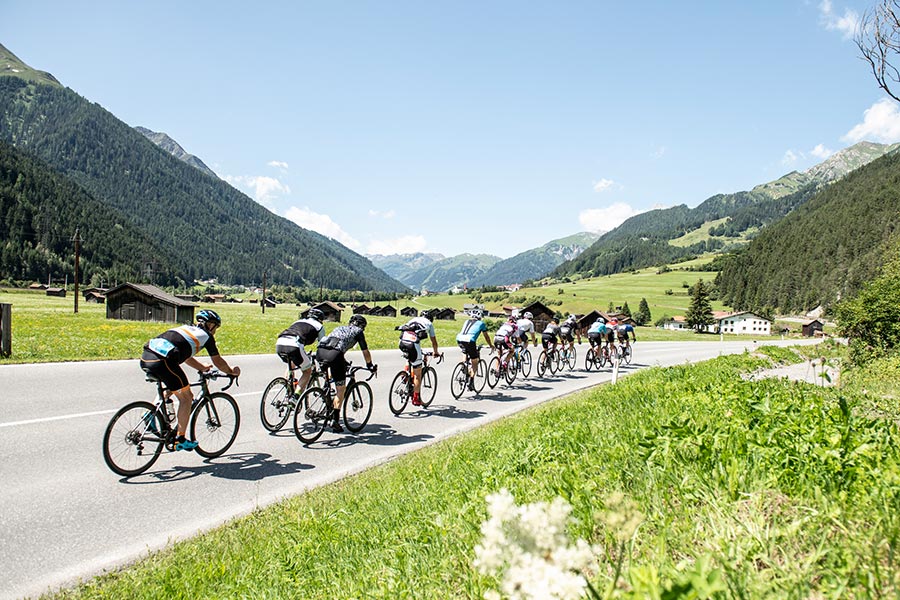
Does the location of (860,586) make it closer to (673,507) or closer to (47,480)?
(673,507)

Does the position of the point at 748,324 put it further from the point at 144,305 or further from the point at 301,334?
the point at 301,334

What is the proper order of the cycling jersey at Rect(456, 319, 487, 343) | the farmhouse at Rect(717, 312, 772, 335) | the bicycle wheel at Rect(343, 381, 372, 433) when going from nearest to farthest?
the bicycle wheel at Rect(343, 381, 372, 433), the cycling jersey at Rect(456, 319, 487, 343), the farmhouse at Rect(717, 312, 772, 335)

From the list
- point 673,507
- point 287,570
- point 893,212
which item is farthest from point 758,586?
point 893,212

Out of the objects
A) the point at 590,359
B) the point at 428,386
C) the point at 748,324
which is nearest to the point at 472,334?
the point at 428,386

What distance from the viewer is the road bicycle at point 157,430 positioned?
6.60 meters

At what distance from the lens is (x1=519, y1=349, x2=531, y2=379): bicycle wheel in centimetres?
1809

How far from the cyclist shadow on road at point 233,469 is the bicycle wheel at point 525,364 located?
1143cm

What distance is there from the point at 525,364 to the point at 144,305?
159 feet

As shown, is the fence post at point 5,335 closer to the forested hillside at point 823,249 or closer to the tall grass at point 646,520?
the tall grass at point 646,520

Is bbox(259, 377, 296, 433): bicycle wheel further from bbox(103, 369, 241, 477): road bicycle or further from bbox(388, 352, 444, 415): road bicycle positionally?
bbox(388, 352, 444, 415): road bicycle

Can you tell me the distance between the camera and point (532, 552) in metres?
1.22

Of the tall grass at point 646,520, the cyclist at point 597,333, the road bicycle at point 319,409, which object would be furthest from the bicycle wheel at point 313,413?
the cyclist at point 597,333

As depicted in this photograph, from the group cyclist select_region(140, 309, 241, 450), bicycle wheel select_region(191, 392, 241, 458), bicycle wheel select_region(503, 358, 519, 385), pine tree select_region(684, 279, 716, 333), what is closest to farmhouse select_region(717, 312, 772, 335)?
pine tree select_region(684, 279, 716, 333)

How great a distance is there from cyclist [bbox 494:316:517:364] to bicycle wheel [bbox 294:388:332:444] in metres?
7.56
